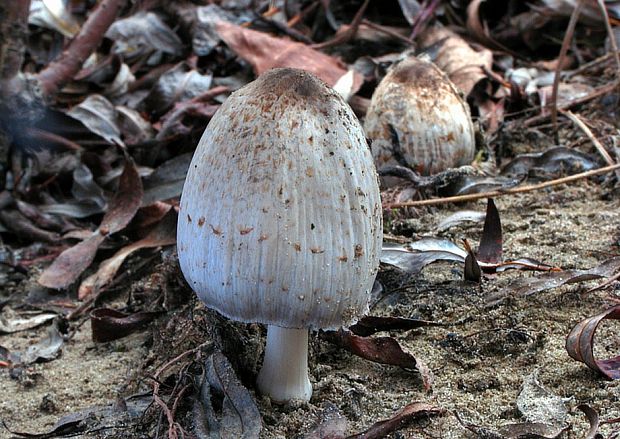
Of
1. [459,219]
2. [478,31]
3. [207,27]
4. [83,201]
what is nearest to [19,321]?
[83,201]

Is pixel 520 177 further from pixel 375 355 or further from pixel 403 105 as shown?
pixel 375 355

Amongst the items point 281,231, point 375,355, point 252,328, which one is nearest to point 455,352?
point 375,355

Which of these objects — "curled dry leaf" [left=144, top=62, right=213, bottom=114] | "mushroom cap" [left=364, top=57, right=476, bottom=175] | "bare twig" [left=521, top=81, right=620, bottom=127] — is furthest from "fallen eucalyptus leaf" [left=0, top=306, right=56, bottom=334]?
"bare twig" [left=521, top=81, right=620, bottom=127]

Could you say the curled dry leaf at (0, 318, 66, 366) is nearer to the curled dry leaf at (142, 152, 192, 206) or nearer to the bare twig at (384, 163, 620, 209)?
the curled dry leaf at (142, 152, 192, 206)

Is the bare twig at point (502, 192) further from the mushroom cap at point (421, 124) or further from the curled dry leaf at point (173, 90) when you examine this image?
the curled dry leaf at point (173, 90)

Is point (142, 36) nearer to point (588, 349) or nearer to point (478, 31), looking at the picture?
point (478, 31)

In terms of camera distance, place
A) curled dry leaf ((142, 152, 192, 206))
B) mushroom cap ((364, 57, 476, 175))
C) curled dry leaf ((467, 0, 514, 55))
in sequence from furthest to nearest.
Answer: curled dry leaf ((467, 0, 514, 55)) < curled dry leaf ((142, 152, 192, 206)) < mushroom cap ((364, 57, 476, 175))
